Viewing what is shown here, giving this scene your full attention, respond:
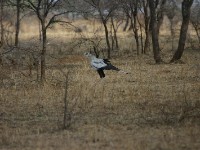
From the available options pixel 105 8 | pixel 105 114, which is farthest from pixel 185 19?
pixel 105 114

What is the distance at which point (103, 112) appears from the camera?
1302 cm

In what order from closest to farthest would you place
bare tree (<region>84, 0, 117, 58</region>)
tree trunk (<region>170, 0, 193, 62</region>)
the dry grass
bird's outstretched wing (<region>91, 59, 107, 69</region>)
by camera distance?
the dry grass → bird's outstretched wing (<region>91, 59, 107, 69</region>) → tree trunk (<region>170, 0, 193, 62</region>) → bare tree (<region>84, 0, 117, 58</region>)

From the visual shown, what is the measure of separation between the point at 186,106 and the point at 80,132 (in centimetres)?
315

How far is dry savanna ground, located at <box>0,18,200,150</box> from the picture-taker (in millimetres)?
10070

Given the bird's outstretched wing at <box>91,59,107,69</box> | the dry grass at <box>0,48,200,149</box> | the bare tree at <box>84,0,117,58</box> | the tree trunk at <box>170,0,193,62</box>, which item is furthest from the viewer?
the bare tree at <box>84,0,117,58</box>

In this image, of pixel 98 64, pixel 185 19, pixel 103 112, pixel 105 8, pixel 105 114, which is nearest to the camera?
pixel 105 114

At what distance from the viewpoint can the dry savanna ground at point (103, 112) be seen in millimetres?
10070

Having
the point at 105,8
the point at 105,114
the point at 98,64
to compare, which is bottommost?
the point at 105,114

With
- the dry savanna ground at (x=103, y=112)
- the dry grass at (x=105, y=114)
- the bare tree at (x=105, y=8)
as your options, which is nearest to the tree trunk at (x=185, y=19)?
the bare tree at (x=105, y=8)

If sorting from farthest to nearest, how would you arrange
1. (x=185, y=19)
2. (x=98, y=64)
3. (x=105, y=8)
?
(x=105, y=8) < (x=185, y=19) < (x=98, y=64)

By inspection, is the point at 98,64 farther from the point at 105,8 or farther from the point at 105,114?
the point at 105,8

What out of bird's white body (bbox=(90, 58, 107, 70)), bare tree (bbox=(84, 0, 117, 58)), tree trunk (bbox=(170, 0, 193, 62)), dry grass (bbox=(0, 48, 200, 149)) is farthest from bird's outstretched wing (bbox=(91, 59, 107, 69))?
bare tree (bbox=(84, 0, 117, 58))

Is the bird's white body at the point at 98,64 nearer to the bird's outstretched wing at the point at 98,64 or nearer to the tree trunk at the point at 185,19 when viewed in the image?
the bird's outstretched wing at the point at 98,64

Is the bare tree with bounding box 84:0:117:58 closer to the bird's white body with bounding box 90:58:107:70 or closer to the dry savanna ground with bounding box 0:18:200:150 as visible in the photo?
the dry savanna ground with bounding box 0:18:200:150
